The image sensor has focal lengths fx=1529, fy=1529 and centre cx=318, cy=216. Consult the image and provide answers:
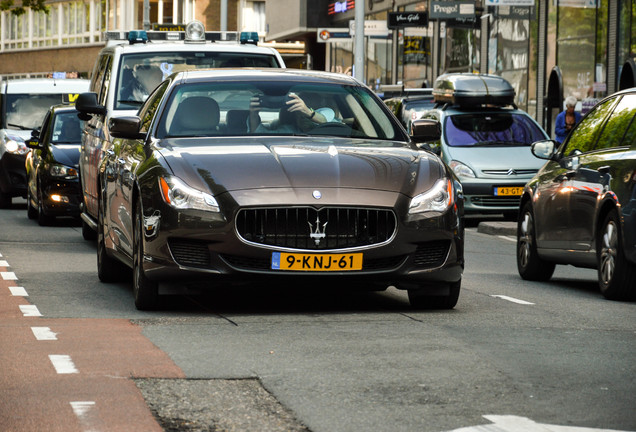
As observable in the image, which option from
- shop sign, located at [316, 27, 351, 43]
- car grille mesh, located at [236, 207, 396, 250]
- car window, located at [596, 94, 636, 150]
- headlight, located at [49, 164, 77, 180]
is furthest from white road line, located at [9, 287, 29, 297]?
shop sign, located at [316, 27, 351, 43]

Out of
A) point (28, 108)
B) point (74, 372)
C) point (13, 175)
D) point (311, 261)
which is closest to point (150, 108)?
point (311, 261)

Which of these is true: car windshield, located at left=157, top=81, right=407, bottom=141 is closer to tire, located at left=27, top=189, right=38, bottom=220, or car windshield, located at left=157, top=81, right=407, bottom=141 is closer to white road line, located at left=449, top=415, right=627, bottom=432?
white road line, located at left=449, top=415, right=627, bottom=432

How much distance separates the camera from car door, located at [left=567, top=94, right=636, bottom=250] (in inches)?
440

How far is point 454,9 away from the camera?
35.5m

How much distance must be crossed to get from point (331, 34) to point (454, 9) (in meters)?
4.11

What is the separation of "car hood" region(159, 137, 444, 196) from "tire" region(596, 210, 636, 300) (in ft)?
6.15

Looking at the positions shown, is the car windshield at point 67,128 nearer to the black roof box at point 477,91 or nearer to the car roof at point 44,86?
the black roof box at point 477,91

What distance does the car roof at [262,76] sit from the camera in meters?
10.9

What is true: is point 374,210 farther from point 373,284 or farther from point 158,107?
point 158,107

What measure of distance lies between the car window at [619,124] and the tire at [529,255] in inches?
53.1

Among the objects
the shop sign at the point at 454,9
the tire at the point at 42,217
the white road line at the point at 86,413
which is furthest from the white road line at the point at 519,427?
the shop sign at the point at 454,9

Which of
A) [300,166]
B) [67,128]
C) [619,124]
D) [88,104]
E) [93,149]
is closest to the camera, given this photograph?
[300,166]

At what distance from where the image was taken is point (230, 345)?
7871 mm

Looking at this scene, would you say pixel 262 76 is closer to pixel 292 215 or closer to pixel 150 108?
pixel 150 108
